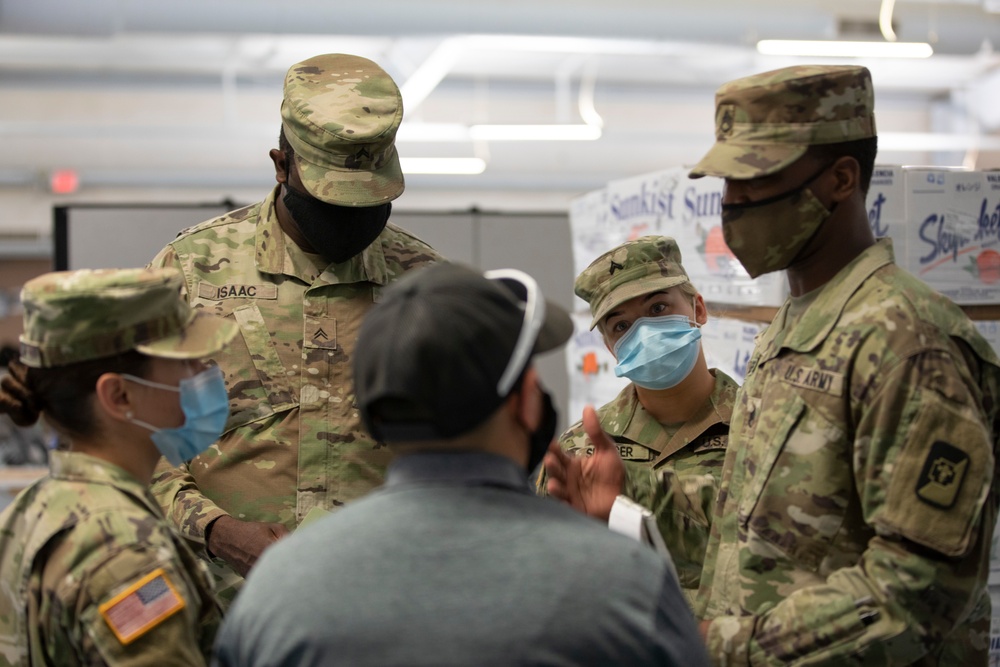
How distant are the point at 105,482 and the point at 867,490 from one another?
105 cm

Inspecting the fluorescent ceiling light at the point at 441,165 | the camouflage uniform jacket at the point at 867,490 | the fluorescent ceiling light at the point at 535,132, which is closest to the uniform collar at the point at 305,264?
the camouflage uniform jacket at the point at 867,490

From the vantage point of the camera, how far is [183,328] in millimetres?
1498

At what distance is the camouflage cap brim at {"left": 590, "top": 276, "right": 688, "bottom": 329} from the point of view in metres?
2.27

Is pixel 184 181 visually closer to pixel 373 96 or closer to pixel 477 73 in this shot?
pixel 477 73

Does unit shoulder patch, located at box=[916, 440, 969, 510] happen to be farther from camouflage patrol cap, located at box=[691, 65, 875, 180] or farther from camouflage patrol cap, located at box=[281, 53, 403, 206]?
camouflage patrol cap, located at box=[281, 53, 403, 206]

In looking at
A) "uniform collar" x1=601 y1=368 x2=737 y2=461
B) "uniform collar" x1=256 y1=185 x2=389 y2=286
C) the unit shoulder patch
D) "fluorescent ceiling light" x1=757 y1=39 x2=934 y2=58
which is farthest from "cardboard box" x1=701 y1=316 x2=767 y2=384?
"fluorescent ceiling light" x1=757 y1=39 x2=934 y2=58

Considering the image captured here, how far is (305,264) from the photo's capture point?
2.12 m

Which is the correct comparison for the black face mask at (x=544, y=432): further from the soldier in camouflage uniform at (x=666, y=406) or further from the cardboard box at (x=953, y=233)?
the cardboard box at (x=953, y=233)

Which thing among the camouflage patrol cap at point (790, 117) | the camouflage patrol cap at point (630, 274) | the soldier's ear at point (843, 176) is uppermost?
the camouflage patrol cap at point (790, 117)

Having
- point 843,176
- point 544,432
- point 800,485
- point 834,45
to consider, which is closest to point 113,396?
point 544,432

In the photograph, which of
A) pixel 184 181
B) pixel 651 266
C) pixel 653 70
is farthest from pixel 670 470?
pixel 184 181

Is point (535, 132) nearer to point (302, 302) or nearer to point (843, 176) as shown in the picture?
point (302, 302)

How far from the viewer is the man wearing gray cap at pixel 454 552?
3.09 feet

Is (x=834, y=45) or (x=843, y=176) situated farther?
(x=834, y=45)
